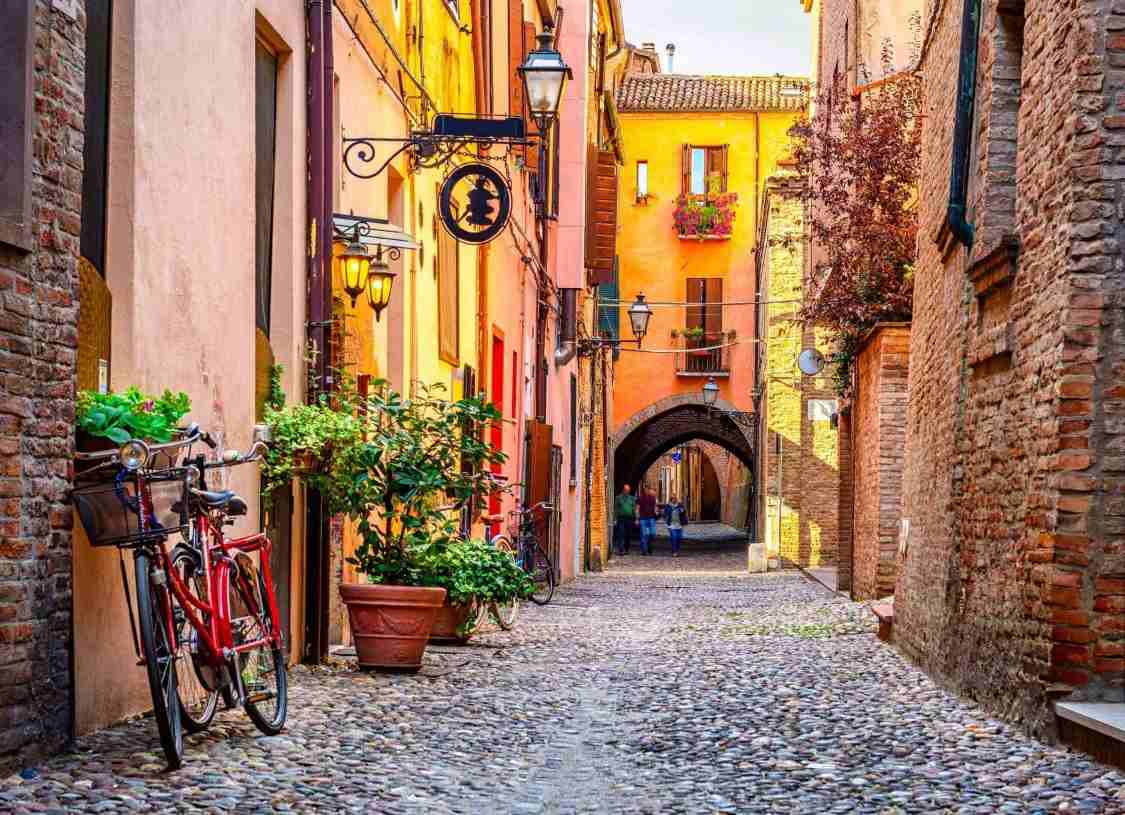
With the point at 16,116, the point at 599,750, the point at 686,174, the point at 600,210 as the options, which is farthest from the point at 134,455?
the point at 686,174

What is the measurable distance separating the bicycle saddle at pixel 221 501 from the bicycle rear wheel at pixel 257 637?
0.28 m

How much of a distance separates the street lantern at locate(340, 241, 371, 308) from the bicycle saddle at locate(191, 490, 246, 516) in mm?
4077

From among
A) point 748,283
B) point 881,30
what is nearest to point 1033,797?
point 881,30

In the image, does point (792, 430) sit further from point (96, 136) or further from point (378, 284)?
point (96, 136)

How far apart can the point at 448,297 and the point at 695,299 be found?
23590 millimetres

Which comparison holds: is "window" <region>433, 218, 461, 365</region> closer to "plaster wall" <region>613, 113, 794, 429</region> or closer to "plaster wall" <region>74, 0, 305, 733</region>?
"plaster wall" <region>74, 0, 305, 733</region>

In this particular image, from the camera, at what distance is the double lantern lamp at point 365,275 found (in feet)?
34.0

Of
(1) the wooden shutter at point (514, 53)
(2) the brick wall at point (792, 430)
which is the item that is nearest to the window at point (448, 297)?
(1) the wooden shutter at point (514, 53)

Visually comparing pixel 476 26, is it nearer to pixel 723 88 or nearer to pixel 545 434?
pixel 545 434

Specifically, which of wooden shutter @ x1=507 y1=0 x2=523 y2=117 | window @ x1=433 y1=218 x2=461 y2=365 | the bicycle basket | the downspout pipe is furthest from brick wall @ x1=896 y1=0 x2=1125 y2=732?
wooden shutter @ x1=507 y1=0 x2=523 y2=117

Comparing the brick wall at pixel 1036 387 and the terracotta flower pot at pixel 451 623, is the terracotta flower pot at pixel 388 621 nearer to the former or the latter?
the terracotta flower pot at pixel 451 623

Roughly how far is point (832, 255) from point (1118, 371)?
11.4 metres

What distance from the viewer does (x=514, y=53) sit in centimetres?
1914

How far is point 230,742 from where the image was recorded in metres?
6.38
